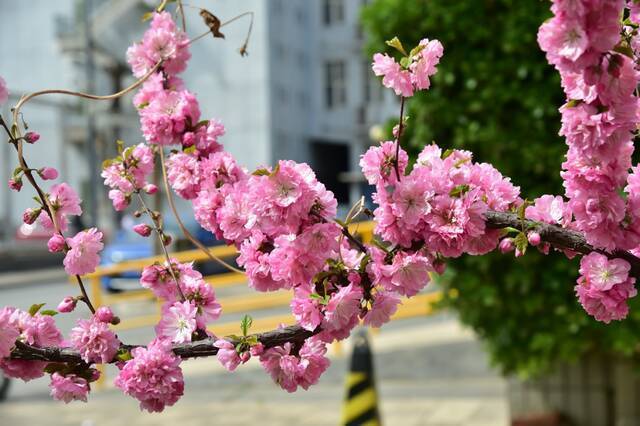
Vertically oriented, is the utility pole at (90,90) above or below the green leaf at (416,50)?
above

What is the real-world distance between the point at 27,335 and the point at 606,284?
1.08 metres

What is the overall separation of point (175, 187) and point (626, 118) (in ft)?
3.52

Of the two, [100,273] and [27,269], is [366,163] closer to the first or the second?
[100,273]

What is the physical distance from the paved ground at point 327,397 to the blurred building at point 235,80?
1968 cm

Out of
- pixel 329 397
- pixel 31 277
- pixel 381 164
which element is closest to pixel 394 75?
pixel 381 164

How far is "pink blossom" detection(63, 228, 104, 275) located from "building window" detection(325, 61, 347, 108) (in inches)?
1258

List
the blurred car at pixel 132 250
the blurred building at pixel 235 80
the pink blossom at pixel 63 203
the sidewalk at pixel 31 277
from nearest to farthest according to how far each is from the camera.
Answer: the pink blossom at pixel 63 203, the blurred car at pixel 132 250, the sidewalk at pixel 31 277, the blurred building at pixel 235 80

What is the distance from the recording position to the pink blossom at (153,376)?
5.78 ft

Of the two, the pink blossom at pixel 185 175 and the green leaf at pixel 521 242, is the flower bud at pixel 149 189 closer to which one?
the pink blossom at pixel 185 175

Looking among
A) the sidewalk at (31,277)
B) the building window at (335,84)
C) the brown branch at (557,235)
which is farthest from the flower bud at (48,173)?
the building window at (335,84)

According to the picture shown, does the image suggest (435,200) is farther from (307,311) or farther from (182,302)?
(182,302)

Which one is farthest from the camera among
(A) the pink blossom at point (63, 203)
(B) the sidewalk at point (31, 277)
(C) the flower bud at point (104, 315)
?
(B) the sidewalk at point (31, 277)

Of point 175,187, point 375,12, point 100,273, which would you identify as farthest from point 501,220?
→ point 100,273

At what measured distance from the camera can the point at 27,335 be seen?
186 cm
